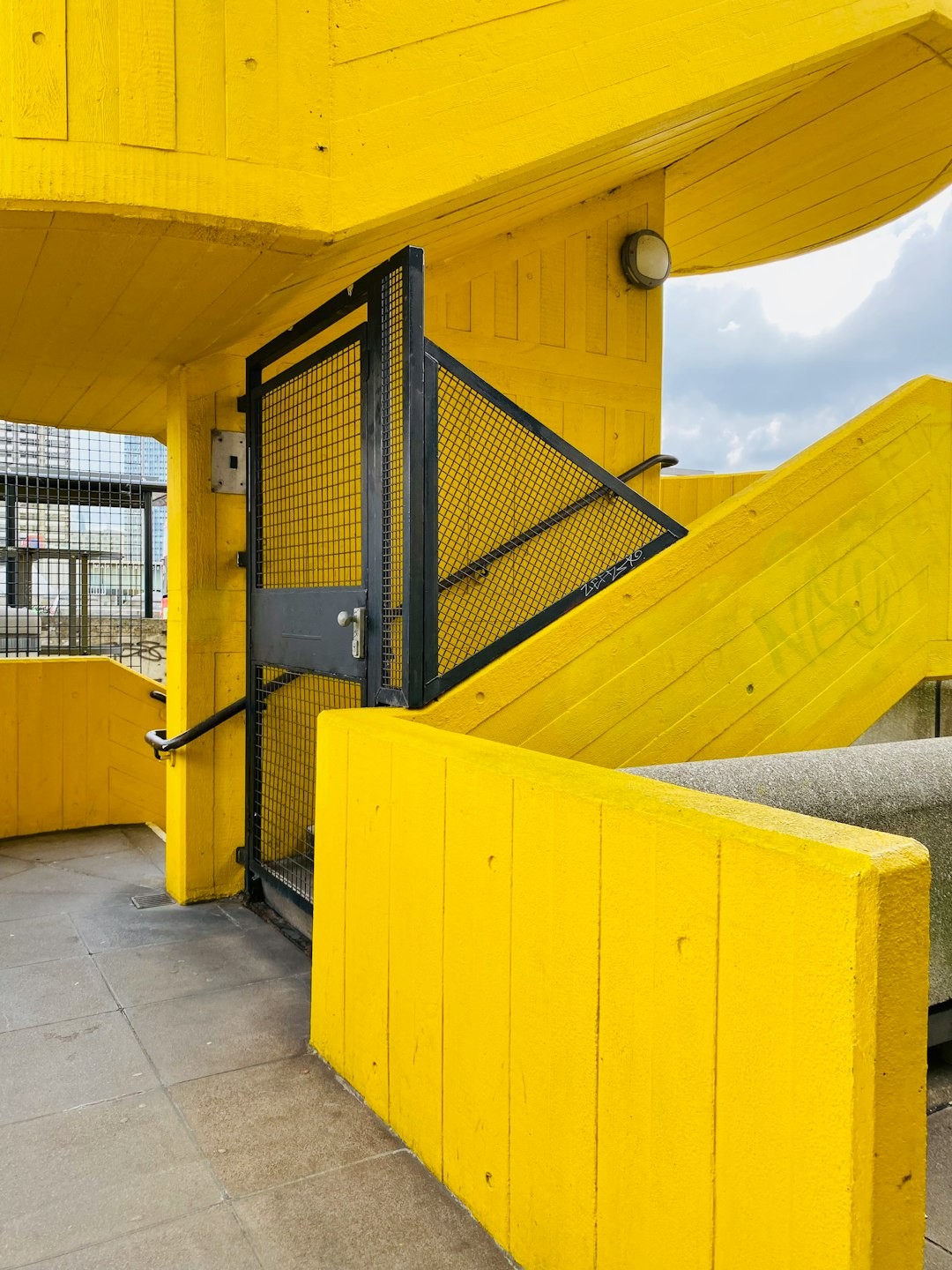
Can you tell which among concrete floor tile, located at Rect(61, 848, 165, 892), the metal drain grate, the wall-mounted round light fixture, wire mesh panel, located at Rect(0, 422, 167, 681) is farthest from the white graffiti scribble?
wire mesh panel, located at Rect(0, 422, 167, 681)

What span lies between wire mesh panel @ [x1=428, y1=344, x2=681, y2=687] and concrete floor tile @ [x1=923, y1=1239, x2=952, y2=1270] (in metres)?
2.12

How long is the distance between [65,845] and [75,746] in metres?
0.59

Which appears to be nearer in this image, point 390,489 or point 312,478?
point 390,489

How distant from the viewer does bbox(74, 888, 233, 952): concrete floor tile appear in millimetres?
3660

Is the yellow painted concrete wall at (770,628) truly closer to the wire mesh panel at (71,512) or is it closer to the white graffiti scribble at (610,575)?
the white graffiti scribble at (610,575)

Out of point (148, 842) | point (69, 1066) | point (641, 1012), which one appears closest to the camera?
point (641, 1012)

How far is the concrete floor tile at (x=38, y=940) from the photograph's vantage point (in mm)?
3492

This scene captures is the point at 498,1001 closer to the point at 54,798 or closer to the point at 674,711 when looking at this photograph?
the point at 674,711

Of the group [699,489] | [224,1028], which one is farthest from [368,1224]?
[699,489]

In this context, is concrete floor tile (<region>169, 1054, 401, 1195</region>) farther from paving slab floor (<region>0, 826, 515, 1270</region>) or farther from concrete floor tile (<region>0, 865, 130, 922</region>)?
concrete floor tile (<region>0, 865, 130, 922</region>)

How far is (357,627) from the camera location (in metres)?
3.10

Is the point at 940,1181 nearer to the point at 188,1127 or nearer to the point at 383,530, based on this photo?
the point at 188,1127

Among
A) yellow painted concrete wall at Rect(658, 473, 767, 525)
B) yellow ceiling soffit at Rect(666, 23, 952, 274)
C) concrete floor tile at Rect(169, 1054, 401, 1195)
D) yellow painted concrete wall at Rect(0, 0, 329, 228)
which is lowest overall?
concrete floor tile at Rect(169, 1054, 401, 1195)

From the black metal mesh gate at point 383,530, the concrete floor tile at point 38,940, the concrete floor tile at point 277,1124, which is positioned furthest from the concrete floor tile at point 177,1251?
the concrete floor tile at point 38,940
